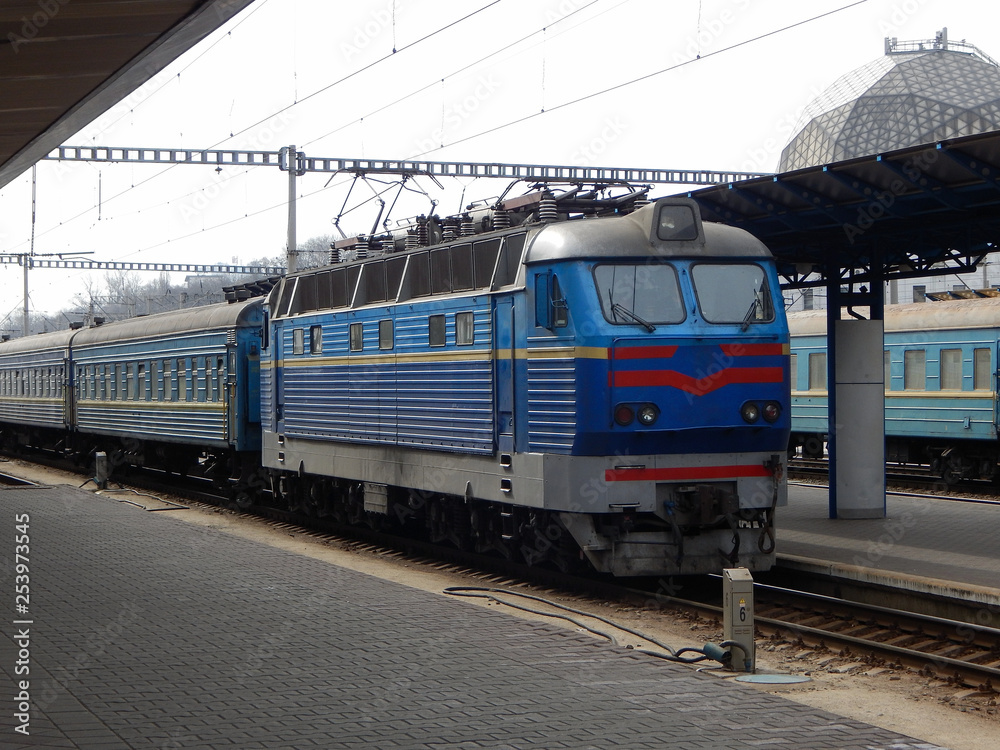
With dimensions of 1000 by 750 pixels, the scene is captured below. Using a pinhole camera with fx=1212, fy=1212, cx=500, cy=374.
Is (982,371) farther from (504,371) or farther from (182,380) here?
(182,380)

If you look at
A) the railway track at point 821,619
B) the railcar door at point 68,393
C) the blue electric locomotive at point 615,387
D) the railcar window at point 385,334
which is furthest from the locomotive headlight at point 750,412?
the railcar door at point 68,393

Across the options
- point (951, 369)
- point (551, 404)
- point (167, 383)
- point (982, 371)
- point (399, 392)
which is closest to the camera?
point (551, 404)

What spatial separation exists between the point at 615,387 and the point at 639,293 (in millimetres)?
1031

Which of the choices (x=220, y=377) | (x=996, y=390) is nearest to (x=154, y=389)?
(x=220, y=377)

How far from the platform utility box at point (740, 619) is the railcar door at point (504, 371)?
3.74 metres

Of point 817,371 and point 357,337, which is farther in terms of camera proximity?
point 817,371

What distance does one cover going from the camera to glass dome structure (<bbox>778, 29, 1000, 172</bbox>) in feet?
270

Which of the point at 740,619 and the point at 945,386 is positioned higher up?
the point at 945,386

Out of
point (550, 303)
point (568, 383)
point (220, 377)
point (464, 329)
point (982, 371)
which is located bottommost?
point (568, 383)

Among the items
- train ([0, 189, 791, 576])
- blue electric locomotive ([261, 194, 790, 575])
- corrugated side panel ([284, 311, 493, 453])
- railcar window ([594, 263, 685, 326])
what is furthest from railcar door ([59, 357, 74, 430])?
railcar window ([594, 263, 685, 326])

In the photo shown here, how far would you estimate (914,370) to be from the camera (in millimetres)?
24078

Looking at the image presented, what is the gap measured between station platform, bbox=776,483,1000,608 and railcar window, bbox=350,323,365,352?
580cm

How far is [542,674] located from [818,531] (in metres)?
8.18

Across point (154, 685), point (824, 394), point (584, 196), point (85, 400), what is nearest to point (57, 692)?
point (154, 685)
